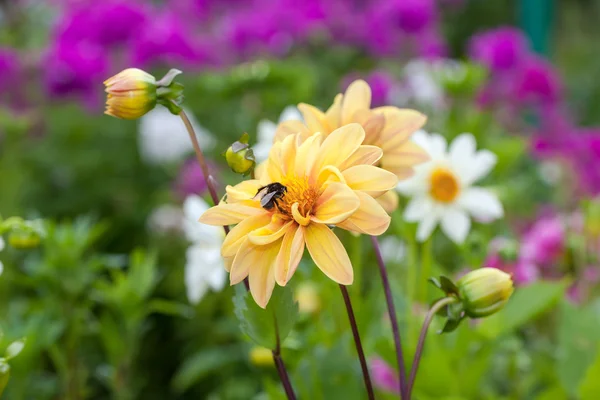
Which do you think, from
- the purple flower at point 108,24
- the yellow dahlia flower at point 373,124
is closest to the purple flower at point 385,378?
the yellow dahlia flower at point 373,124

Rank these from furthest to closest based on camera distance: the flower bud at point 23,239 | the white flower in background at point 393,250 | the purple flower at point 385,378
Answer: the white flower in background at point 393,250 < the purple flower at point 385,378 < the flower bud at point 23,239

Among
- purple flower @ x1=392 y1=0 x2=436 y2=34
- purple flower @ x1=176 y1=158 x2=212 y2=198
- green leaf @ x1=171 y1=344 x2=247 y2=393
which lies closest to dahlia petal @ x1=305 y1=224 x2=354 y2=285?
green leaf @ x1=171 y1=344 x2=247 y2=393

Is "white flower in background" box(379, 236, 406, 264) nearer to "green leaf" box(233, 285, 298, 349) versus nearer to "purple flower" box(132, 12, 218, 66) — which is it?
"green leaf" box(233, 285, 298, 349)

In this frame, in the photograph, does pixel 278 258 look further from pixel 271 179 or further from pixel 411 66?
pixel 411 66

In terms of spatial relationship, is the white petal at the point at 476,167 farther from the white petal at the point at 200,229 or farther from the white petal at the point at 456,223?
the white petal at the point at 200,229

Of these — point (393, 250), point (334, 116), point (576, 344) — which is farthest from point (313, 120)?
point (393, 250)

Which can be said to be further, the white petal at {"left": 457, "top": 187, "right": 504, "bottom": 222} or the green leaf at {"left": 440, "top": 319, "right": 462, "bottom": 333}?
the white petal at {"left": 457, "top": 187, "right": 504, "bottom": 222}

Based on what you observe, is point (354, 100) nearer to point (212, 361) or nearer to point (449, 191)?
point (449, 191)
